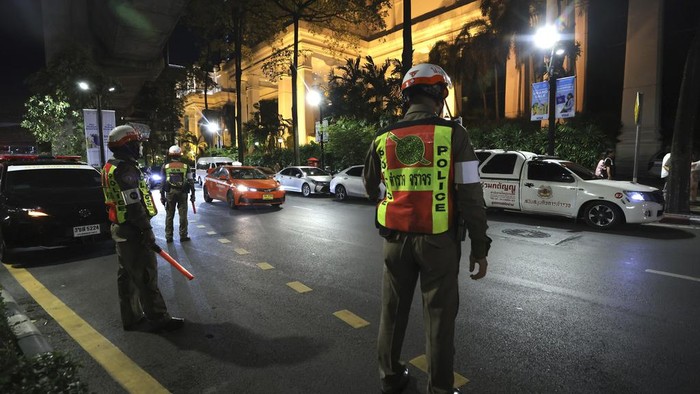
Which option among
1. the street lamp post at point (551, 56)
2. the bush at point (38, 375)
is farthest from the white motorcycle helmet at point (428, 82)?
the street lamp post at point (551, 56)

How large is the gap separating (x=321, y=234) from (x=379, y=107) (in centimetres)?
1769

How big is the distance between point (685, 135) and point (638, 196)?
412 centimetres

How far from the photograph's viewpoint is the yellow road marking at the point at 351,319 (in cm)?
400

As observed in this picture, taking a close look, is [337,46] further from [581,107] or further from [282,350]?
[282,350]

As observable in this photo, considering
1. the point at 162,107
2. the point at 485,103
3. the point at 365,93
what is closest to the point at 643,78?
the point at 485,103

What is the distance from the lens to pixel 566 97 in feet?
44.3

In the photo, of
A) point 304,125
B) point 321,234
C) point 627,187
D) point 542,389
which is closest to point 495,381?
→ point 542,389

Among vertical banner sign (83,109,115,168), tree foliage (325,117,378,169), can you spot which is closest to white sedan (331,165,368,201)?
tree foliage (325,117,378,169)

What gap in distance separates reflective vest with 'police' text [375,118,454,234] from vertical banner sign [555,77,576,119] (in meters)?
13.2

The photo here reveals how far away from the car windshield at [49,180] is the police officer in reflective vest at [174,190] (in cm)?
120

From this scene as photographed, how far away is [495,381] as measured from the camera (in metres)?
2.96

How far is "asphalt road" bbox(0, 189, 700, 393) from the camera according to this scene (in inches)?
120

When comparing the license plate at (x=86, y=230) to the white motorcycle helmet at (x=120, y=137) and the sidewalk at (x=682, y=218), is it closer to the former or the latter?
the white motorcycle helmet at (x=120, y=137)

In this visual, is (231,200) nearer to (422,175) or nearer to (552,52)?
(552,52)
